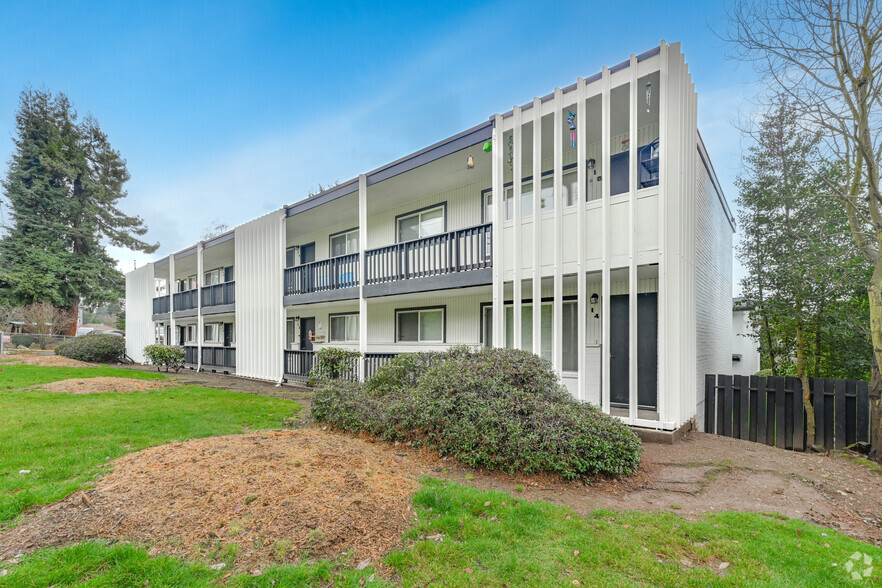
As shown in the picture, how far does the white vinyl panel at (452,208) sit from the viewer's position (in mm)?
10318

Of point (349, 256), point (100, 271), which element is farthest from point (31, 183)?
point (349, 256)

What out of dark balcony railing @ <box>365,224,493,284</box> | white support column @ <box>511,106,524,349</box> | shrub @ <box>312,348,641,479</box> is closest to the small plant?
shrub @ <box>312,348,641,479</box>

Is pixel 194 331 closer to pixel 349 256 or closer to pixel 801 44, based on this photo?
pixel 349 256

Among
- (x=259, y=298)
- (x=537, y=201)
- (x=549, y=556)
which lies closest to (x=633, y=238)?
(x=537, y=201)

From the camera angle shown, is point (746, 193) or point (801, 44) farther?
point (746, 193)

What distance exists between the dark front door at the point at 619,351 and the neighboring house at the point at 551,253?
0.03 metres

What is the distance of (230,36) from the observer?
14.3 m

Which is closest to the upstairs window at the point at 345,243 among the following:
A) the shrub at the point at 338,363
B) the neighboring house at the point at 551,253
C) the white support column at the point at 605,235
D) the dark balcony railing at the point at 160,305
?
the neighboring house at the point at 551,253

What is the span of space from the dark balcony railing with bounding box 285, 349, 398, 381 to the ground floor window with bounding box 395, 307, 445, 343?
1.76 m

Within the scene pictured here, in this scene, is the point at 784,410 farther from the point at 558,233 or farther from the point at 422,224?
the point at 422,224

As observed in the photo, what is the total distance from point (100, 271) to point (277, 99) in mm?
22471

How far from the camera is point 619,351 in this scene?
25.4 feet

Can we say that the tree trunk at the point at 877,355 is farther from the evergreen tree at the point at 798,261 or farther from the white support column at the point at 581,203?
the white support column at the point at 581,203

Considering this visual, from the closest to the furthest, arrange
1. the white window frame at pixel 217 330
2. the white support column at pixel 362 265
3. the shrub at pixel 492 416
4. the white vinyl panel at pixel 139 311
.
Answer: the shrub at pixel 492 416, the white support column at pixel 362 265, the white window frame at pixel 217 330, the white vinyl panel at pixel 139 311
